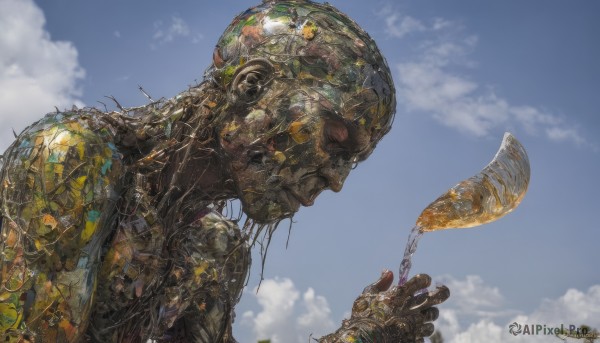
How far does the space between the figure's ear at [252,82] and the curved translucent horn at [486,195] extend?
105 cm

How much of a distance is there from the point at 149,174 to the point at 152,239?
24 centimetres

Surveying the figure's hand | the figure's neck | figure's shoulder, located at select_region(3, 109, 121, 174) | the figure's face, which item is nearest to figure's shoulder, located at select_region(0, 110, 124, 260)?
figure's shoulder, located at select_region(3, 109, 121, 174)

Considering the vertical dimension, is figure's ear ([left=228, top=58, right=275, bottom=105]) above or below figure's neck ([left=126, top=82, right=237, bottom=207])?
above

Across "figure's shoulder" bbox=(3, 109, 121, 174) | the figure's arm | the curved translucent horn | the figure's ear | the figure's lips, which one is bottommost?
the figure's arm

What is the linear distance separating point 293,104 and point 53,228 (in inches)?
35.2

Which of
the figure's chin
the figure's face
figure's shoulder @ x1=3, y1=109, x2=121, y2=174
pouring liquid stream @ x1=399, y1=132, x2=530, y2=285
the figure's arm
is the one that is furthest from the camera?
pouring liquid stream @ x1=399, y1=132, x2=530, y2=285

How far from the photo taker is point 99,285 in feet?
9.18

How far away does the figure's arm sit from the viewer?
2.56 meters

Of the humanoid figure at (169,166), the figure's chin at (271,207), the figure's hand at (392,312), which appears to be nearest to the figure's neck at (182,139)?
the humanoid figure at (169,166)

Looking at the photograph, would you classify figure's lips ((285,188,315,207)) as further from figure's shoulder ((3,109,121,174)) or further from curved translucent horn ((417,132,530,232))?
curved translucent horn ((417,132,530,232))

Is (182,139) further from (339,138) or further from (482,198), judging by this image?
(482,198)

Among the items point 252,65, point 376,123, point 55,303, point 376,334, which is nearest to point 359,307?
point 376,334

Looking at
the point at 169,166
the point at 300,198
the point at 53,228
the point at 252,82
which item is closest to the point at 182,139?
the point at 169,166

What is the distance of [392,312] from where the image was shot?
12.0ft
